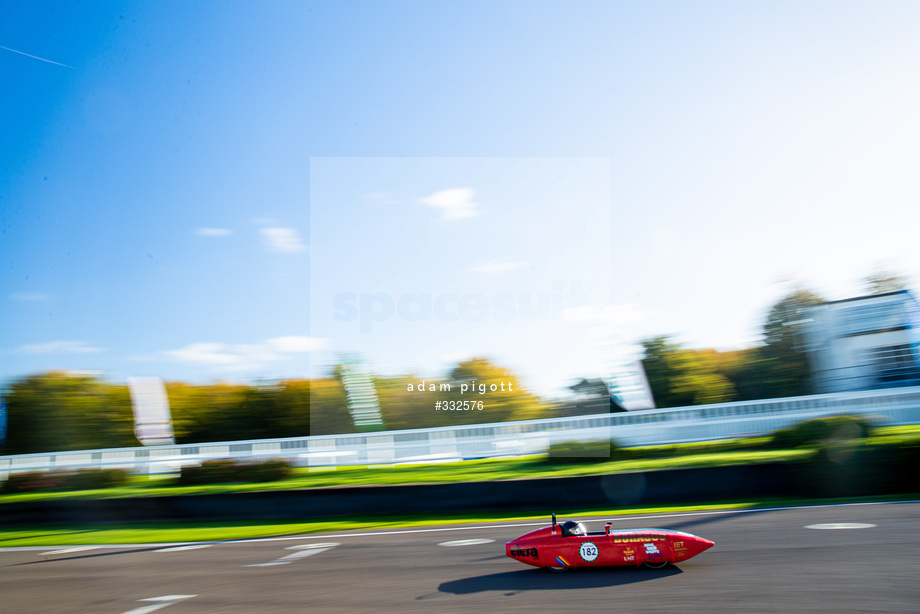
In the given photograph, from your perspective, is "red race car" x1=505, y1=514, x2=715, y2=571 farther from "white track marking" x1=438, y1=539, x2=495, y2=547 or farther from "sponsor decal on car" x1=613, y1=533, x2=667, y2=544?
"white track marking" x1=438, y1=539, x2=495, y2=547

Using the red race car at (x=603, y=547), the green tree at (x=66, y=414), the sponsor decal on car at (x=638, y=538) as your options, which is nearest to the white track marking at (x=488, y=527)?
the red race car at (x=603, y=547)

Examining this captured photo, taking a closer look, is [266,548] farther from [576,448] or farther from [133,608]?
[576,448]

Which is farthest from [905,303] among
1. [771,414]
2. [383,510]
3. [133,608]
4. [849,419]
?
[133,608]

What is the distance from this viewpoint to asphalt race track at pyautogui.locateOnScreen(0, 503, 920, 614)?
383 centimetres

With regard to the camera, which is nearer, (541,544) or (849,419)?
(541,544)

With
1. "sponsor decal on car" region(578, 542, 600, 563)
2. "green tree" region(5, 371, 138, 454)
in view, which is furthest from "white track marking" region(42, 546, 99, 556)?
"green tree" region(5, 371, 138, 454)

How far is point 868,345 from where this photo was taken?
16047mm

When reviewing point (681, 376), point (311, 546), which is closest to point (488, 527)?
point (311, 546)

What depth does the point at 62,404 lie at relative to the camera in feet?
54.7

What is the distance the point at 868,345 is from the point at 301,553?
55.2 ft

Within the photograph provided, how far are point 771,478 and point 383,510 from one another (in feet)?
21.4

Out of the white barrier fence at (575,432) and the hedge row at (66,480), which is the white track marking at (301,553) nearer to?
the white barrier fence at (575,432)

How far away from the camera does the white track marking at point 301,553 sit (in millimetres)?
6215

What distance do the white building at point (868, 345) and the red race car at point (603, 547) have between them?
14597mm
